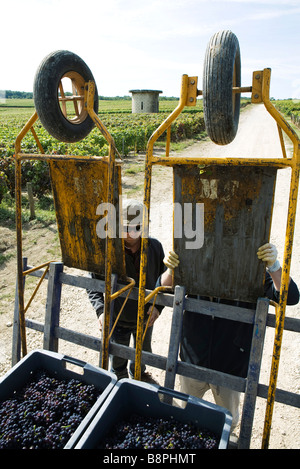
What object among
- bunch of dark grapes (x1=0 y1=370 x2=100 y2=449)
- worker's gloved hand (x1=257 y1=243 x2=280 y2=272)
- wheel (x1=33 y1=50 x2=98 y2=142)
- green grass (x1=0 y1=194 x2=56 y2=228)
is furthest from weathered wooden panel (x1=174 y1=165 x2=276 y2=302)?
green grass (x1=0 y1=194 x2=56 y2=228)

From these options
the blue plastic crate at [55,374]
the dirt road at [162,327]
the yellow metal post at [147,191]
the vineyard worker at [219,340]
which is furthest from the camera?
the dirt road at [162,327]

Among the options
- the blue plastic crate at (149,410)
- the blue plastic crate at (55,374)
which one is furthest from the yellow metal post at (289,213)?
the blue plastic crate at (55,374)

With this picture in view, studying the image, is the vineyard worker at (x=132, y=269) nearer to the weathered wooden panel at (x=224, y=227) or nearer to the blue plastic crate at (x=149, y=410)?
the weathered wooden panel at (x=224, y=227)

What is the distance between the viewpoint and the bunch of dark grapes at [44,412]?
193 cm

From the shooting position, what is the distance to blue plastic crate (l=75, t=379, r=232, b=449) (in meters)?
1.93

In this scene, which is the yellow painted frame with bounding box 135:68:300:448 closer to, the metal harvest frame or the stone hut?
the metal harvest frame

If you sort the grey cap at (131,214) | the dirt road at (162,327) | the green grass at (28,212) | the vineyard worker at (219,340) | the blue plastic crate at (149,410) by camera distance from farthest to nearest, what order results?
the green grass at (28,212) < the dirt road at (162,327) < the grey cap at (131,214) < the vineyard worker at (219,340) < the blue plastic crate at (149,410)

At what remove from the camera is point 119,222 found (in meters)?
2.68

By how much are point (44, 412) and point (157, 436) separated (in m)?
0.72

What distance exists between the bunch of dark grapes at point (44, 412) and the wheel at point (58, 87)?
183 cm

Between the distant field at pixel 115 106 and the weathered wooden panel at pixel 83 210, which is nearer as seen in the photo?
the weathered wooden panel at pixel 83 210

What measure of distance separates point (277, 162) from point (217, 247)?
69 cm
